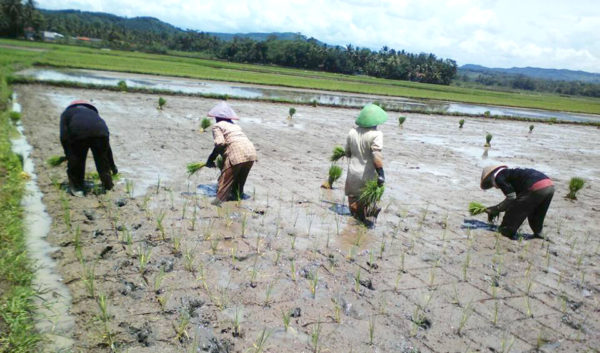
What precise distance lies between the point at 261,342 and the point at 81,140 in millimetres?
3941

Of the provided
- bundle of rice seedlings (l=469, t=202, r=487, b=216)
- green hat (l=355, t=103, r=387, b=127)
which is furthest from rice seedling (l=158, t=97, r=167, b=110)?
bundle of rice seedlings (l=469, t=202, r=487, b=216)

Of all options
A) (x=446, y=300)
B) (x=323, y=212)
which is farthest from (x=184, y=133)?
(x=446, y=300)

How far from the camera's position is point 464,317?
11.7 ft

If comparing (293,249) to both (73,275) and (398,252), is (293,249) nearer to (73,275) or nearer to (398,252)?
(398,252)

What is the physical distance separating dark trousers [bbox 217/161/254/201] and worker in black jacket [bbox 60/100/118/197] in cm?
157

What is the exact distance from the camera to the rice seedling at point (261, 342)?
294cm

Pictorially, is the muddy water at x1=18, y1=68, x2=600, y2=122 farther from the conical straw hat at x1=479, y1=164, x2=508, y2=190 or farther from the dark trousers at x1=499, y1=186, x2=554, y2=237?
the dark trousers at x1=499, y1=186, x2=554, y2=237

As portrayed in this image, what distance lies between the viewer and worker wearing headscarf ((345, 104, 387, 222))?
17.5 ft

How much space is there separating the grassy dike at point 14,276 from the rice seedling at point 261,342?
4.56ft

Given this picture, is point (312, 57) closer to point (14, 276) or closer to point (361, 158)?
point (361, 158)

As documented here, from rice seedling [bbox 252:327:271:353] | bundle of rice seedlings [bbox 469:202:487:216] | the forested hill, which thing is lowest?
rice seedling [bbox 252:327:271:353]

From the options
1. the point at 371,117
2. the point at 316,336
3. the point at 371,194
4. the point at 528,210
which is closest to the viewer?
the point at 316,336

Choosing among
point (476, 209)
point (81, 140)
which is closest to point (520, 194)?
point (476, 209)

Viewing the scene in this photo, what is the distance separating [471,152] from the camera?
13.3 metres
